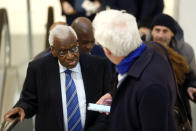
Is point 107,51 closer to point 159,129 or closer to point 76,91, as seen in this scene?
point 159,129

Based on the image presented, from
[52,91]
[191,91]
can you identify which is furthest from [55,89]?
[191,91]

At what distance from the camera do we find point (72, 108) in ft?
8.91

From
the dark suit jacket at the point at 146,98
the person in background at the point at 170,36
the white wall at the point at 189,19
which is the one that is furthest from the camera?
the white wall at the point at 189,19

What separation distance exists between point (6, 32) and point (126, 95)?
4230 mm

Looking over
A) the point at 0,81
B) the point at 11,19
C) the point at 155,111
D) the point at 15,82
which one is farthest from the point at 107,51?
the point at 11,19

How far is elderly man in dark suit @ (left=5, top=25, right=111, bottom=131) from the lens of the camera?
2.70 m

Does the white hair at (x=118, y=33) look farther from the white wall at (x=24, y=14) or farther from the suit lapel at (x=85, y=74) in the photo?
the white wall at (x=24, y=14)

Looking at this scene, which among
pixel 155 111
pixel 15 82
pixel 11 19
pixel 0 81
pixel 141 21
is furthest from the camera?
pixel 11 19

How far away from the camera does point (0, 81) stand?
5594 mm

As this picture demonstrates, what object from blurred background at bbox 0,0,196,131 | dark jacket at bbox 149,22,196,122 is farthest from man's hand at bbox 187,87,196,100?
blurred background at bbox 0,0,196,131

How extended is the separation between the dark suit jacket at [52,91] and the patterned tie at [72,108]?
59 mm

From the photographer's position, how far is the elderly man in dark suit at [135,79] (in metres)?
1.85

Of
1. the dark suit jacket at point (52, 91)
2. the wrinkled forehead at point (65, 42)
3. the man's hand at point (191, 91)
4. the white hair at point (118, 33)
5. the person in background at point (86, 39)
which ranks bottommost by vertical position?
the man's hand at point (191, 91)

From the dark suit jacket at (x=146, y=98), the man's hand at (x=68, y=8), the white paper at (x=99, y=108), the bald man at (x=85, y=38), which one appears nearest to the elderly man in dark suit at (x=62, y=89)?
the white paper at (x=99, y=108)
